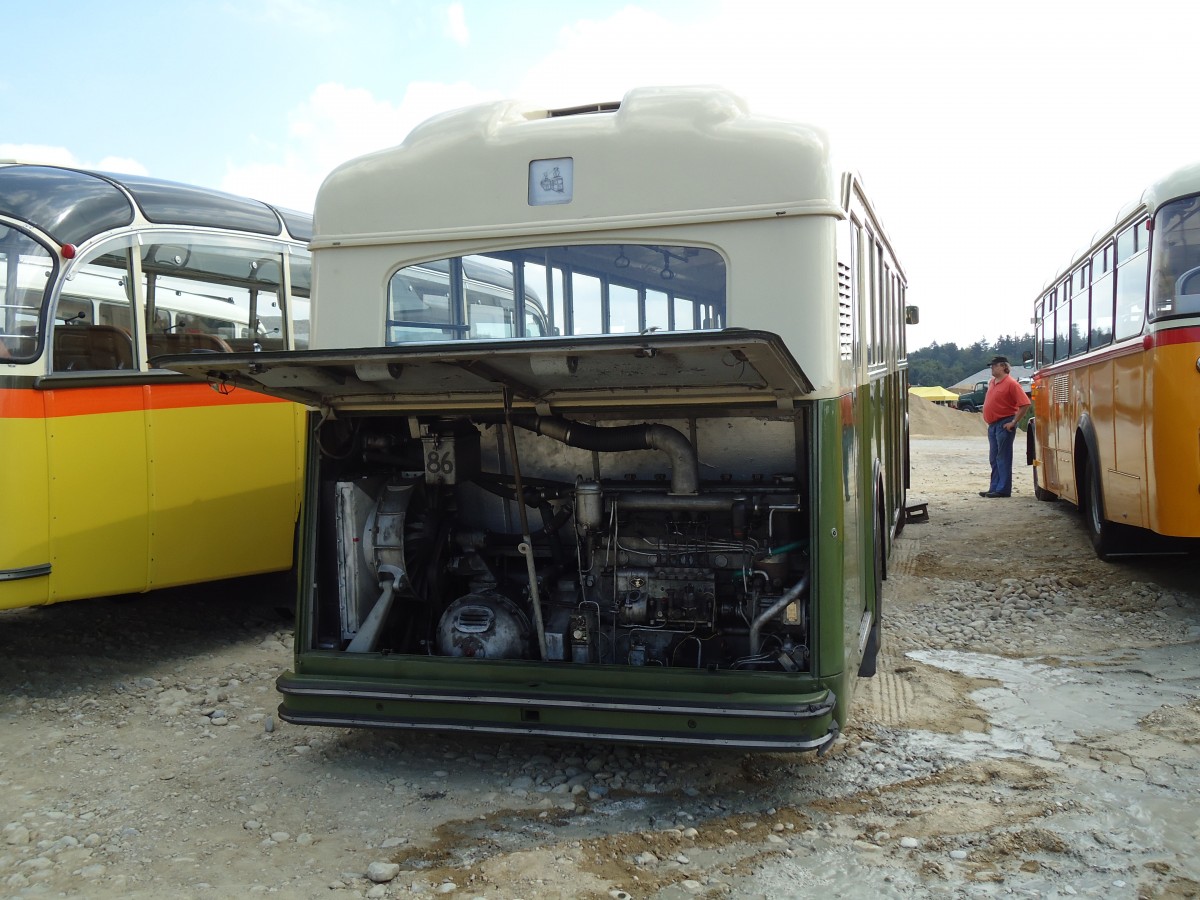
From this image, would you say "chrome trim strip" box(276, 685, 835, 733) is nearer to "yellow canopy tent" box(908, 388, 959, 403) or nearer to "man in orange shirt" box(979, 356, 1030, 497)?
"man in orange shirt" box(979, 356, 1030, 497)

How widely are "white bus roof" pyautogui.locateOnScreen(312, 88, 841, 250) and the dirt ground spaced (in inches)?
96.6

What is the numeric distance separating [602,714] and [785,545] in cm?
113

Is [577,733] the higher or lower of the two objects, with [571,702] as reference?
lower

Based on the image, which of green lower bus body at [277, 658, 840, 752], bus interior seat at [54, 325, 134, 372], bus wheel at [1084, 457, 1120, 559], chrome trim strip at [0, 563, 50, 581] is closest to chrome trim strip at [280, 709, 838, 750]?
green lower bus body at [277, 658, 840, 752]

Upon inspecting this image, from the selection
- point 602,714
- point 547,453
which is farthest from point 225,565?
point 602,714

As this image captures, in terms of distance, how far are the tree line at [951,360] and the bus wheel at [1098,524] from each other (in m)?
73.4

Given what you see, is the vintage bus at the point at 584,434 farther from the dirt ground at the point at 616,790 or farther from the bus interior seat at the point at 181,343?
the bus interior seat at the point at 181,343

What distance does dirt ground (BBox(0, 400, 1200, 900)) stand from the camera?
3654 mm

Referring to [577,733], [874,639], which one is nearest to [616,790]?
[577,733]

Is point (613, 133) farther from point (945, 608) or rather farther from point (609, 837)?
point (945, 608)

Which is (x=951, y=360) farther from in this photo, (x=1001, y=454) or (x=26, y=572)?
(x=26, y=572)

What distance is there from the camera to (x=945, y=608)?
771 centimetres

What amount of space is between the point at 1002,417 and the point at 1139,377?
23.9 ft

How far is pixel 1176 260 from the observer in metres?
6.84
